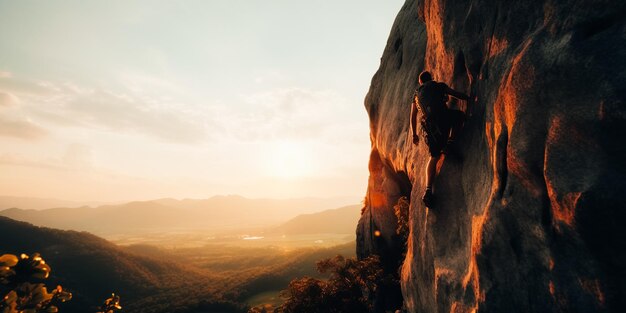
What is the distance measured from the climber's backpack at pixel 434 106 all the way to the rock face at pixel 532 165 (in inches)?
25.0

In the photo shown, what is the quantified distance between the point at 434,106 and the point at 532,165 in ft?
10.1

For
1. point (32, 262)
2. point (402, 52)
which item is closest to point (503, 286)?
point (32, 262)

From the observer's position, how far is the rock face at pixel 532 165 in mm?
4188

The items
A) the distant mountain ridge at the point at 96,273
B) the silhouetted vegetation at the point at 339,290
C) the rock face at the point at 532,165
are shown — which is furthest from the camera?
the distant mountain ridge at the point at 96,273

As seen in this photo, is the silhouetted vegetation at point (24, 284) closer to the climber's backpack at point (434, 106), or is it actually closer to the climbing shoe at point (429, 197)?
the climber's backpack at point (434, 106)

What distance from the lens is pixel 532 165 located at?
5285mm

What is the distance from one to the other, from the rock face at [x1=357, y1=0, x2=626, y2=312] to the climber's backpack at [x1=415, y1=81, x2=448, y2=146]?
63cm

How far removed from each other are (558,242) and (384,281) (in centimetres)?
2241

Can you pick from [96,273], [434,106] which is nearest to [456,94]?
[434,106]

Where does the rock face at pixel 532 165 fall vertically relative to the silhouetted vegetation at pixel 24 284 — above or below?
above

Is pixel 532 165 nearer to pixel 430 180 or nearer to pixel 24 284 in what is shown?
pixel 430 180

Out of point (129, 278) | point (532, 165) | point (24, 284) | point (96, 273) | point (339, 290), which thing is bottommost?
point (129, 278)

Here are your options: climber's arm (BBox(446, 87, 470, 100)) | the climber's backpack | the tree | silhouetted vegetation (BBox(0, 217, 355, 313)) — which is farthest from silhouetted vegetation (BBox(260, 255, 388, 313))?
silhouetted vegetation (BBox(0, 217, 355, 313))

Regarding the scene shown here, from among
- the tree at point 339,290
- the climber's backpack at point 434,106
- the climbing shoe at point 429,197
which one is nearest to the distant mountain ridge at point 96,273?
the tree at point 339,290
